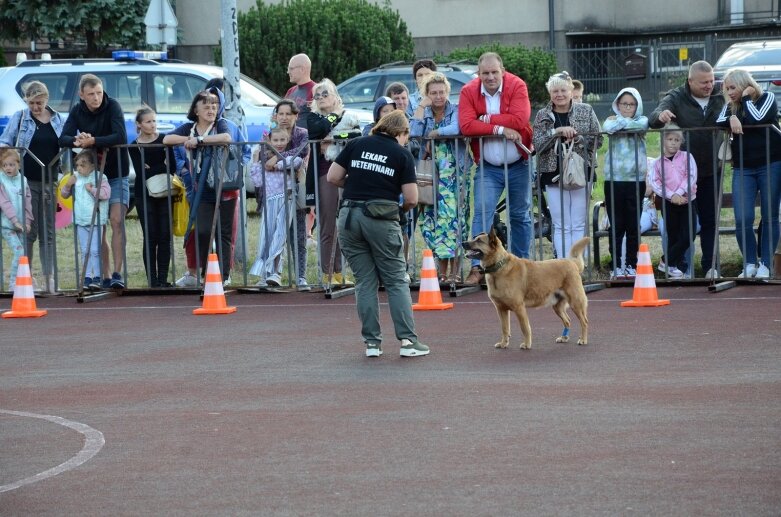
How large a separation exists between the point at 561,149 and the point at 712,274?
1.88 m

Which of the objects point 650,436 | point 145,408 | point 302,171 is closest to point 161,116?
point 302,171

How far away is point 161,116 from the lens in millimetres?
19922

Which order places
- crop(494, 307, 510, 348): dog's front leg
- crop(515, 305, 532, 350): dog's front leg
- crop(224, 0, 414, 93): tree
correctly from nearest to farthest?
1. crop(515, 305, 532, 350): dog's front leg
2. crop(494, 307, 510, 348): dog's front leg
3. crop(224, 0, 414, 93): tree

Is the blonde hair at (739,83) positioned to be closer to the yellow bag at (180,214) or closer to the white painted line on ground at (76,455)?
the yellow bag at (180,214)

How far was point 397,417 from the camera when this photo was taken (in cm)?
807

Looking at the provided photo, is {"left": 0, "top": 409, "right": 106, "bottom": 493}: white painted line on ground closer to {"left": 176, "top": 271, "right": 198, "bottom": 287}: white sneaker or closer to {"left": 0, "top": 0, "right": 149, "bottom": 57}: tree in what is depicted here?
{"left": 176, "top": 271, "right": 198, "bottom": 287}: white sneaker

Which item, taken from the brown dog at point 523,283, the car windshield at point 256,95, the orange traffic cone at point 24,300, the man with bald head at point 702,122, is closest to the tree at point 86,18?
the car windshield at point 256,95

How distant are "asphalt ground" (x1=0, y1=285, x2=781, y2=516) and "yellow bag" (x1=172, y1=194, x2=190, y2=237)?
7.12 feet

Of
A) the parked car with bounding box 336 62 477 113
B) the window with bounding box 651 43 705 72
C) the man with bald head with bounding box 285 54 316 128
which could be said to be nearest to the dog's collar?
the man with bald head with bounding box 285 54 316 128

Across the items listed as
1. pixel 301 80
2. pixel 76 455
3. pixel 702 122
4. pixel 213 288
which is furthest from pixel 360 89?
pixel 76 455

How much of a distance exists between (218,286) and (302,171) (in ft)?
5.45

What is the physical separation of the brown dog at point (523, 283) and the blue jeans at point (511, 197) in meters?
2.90

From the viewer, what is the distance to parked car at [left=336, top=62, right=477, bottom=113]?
23.4m

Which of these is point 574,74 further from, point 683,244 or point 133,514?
point 133,514
